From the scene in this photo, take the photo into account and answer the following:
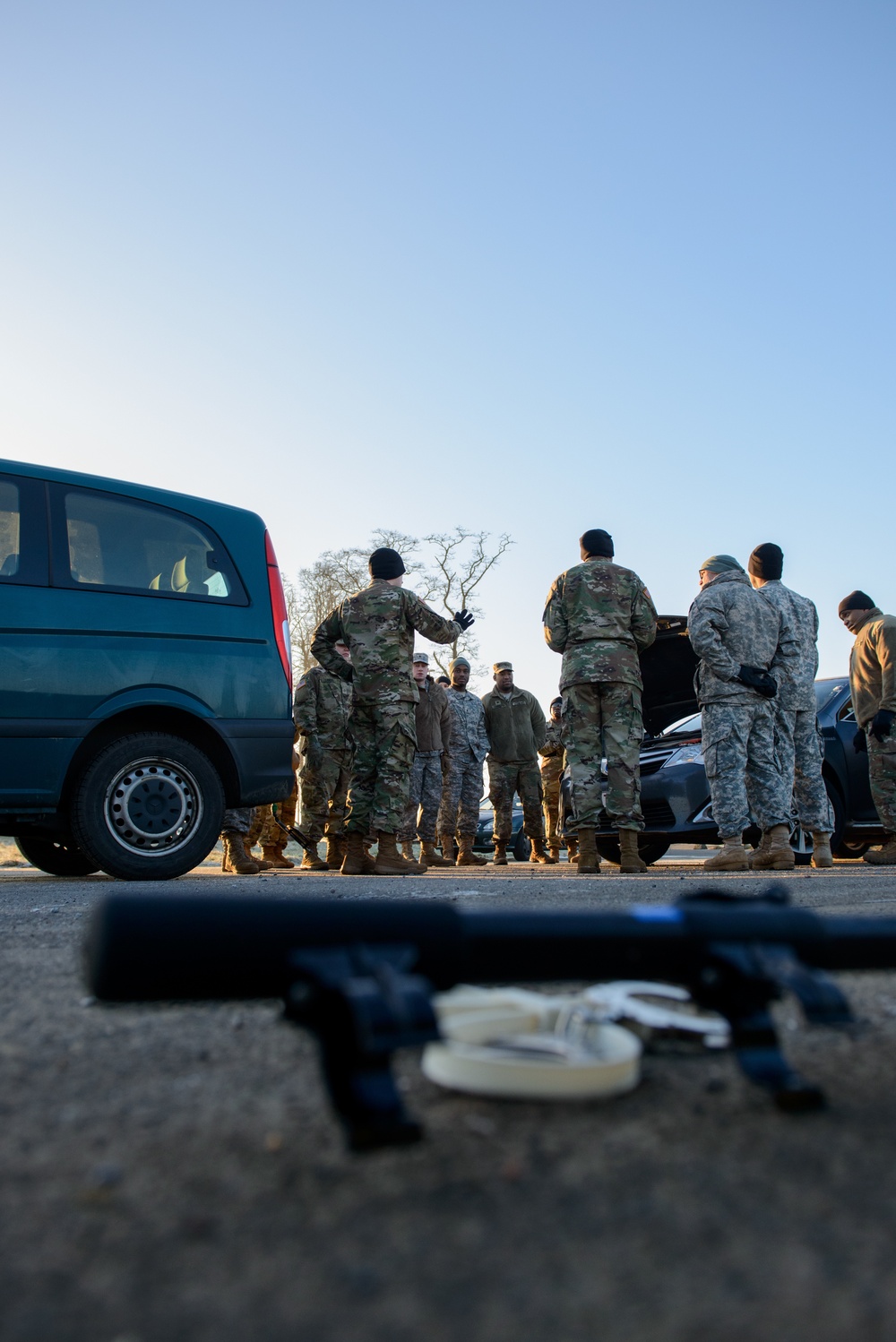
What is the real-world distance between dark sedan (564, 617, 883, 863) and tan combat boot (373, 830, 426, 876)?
1.77 m

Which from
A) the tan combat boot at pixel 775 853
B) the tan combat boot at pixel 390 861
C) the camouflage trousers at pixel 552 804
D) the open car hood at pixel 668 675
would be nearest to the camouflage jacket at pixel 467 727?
the camouflage trousers at pixel 552 804

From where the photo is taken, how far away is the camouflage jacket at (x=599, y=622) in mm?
6652

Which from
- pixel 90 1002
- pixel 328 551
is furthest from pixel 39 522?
pixel 328 551

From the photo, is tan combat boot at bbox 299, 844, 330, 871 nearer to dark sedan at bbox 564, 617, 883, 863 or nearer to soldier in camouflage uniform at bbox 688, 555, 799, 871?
dark sedan at bbox 564, 617, 883, 863

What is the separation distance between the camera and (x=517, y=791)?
41.0 ft

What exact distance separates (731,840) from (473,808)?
6464 millimetres

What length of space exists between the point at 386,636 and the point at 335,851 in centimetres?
394

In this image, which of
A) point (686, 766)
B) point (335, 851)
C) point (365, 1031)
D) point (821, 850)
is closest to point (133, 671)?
point (686, 766)

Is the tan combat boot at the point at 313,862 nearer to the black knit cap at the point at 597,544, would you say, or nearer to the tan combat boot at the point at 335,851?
the tan combat boot at the point at 335,851

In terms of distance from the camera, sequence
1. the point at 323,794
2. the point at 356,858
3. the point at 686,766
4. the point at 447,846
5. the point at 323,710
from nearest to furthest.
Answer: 1. the point at 356,858
2. the point at 686,766
3. the point at 323,794
4. the point at 323,710
5. the point at 447,846

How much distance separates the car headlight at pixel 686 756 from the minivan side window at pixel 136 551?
3.69m

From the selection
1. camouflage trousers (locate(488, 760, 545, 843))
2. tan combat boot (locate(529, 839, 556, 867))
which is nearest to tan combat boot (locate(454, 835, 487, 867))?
camouflage trousers (locate(488, 760, 545, 843))

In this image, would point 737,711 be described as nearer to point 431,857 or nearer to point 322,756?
point 431,857

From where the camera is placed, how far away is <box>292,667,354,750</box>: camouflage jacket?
10.8m
